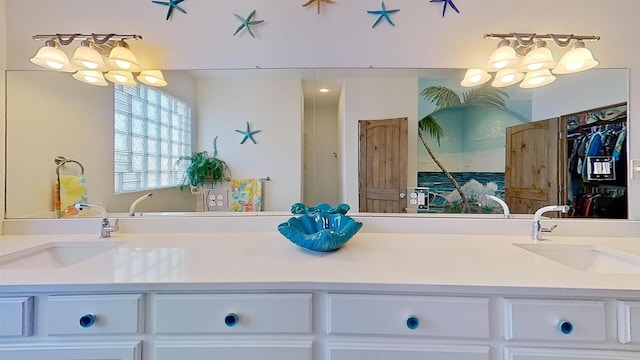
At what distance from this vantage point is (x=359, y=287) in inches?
36.1

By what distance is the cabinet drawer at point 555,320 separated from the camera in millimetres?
889

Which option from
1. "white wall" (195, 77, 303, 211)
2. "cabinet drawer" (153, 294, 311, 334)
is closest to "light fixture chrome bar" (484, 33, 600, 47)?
"white wall" (195, 77, 303, 211)

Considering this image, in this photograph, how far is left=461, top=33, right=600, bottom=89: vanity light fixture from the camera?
4.89 ft

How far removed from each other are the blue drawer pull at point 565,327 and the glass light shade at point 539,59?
4.11 feet

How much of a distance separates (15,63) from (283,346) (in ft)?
6.72

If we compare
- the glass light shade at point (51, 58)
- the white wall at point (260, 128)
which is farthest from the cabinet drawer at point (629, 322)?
the glass light shade at point (51, 58)

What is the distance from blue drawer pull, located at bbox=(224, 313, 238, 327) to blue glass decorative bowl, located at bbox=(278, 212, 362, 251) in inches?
15.8

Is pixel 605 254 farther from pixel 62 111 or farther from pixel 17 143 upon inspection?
pixel 17 143

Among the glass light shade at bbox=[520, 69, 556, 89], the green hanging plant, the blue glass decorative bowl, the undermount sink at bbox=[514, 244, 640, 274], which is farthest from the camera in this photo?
the green hanging plant

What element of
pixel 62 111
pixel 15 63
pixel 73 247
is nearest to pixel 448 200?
pixel 73 247

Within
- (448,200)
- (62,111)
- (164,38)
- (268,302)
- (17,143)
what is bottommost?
(268,302)

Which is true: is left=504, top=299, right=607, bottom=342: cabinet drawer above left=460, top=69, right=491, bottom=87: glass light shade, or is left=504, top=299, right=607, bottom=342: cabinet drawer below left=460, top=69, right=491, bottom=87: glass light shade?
below

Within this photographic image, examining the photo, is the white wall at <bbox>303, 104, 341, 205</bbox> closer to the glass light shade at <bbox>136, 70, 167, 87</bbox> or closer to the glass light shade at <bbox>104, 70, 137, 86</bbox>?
the glass light shade at <bbox>136, 70, 167, 87</bbox>

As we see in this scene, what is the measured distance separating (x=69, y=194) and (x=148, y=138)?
517 millimetres
